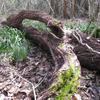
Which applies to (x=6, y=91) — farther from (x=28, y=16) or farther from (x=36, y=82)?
(x=28, y=16)

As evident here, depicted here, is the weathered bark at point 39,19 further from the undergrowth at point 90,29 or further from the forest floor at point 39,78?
the undergrowth at point 90,29

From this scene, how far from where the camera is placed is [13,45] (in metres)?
6.69

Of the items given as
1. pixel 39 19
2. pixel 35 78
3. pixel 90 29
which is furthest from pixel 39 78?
pixel 90 29

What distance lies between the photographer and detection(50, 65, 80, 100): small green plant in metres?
4.66

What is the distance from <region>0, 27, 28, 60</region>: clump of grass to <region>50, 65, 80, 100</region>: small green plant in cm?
177

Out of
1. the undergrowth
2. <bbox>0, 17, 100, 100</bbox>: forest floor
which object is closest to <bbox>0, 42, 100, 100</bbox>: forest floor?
<bbox>0, 17, 100, 100</bbox>: forest floor

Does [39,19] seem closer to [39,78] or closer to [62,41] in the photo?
[62,41]

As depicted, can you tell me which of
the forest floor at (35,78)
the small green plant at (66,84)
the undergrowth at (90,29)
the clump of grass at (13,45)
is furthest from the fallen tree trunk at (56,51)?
the undergrowth at (90,29)

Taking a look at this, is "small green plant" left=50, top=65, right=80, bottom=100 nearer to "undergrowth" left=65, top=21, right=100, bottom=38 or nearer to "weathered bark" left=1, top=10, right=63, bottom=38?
"weathered bark" left=1, top=10, right=63, bottom=38

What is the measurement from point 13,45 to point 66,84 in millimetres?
2253

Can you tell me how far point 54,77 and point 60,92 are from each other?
37cm

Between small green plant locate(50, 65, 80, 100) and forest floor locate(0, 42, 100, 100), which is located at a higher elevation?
small green plant locate(50, 65, 80, 100)

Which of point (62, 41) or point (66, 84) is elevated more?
point (62, 41)

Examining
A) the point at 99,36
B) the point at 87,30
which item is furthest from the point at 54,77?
the point at 87,30
